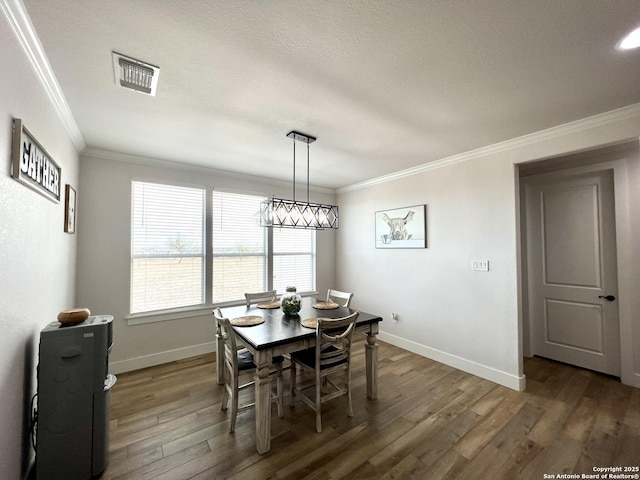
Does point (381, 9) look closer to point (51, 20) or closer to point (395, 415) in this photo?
point (51, 20)

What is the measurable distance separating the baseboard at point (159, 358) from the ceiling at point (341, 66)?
250 centimetres

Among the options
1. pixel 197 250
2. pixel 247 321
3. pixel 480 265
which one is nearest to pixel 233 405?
Result: pixel 247 321

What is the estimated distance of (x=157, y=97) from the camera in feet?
6.44

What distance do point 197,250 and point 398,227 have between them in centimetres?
289

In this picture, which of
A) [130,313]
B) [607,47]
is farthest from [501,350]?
[130,313]

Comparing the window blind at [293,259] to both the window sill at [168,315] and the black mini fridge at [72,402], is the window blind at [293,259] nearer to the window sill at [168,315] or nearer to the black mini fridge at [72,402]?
the window sill at [168,315]

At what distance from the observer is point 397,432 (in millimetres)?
2080

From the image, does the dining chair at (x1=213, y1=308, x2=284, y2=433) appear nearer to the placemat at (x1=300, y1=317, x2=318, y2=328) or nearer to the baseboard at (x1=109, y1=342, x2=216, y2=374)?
the placemat at (x1=300, y1=317, x2=318, y2=328)

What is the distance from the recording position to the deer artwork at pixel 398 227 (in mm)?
3811

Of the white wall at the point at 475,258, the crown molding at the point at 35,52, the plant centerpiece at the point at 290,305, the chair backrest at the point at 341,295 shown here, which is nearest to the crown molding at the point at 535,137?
the white wall at the point at 475,258

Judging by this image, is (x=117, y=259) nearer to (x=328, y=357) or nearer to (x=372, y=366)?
(x=328, y=357)

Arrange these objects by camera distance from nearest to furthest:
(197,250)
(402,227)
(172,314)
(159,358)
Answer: (159,358) < (172,314) < (197,250) < (402,227)

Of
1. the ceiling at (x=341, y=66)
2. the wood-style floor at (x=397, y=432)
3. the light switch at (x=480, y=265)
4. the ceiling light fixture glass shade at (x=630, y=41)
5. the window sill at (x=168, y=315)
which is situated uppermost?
the ceiling at (x=341, y=66)

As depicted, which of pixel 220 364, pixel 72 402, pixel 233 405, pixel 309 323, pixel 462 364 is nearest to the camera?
pixel 72 402
